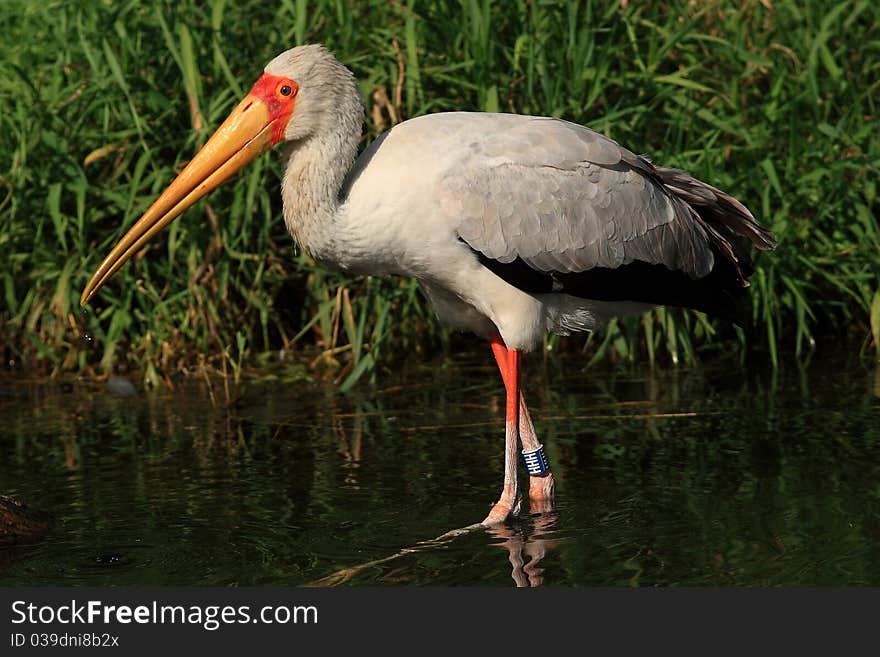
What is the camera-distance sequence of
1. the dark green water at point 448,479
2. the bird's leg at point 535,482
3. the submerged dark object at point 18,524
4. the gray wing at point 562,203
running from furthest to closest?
the bird's leg at point 535,482, the gray wing at point 562,203, the submerged dark object at point 18,524, the dark green water at point 448,479

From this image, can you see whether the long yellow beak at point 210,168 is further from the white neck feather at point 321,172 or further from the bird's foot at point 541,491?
the bird's foot at point 541,491

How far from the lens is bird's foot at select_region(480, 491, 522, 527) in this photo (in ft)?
15.7

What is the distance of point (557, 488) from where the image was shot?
17.1 feet

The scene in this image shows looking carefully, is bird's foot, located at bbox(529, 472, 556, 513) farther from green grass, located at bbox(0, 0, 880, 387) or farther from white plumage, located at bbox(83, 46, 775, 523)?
green grass, located at bbox(0, 0, 880, 387)

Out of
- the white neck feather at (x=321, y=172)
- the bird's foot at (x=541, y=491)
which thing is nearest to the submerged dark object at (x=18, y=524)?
the white neck feather at (x=321, y=172)

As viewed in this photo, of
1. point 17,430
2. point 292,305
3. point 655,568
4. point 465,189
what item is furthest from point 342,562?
point 292,305

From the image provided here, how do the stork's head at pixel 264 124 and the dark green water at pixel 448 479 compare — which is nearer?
the dark green water at pixel 448 479

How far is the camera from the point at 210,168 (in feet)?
16.0

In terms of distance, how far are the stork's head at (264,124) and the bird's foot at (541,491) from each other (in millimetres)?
1317

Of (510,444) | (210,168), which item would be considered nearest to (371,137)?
(210,168)

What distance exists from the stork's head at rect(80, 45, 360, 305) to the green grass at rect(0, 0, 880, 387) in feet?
5.37

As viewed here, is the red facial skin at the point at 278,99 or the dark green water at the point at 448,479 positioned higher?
the red facial skin at the point at 278,99

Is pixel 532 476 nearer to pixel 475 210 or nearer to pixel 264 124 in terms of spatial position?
pixel 475 210

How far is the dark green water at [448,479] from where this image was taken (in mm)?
4355
